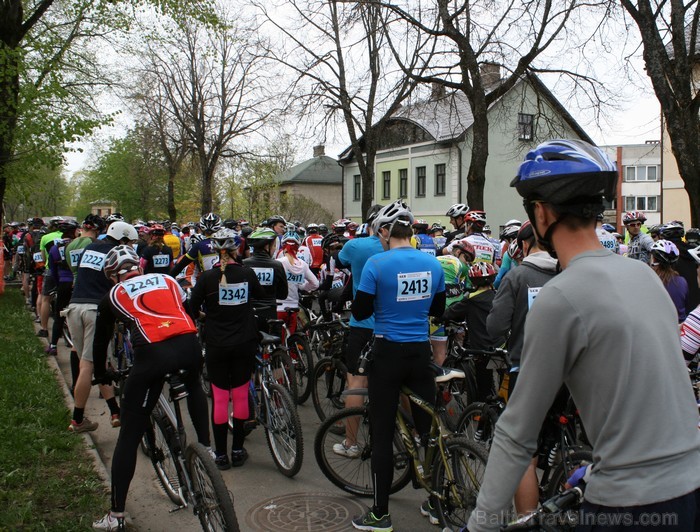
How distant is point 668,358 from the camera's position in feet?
5.71

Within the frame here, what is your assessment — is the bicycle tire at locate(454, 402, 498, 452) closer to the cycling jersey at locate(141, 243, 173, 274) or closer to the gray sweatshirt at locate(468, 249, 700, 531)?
the gray sweatshirt at locate(468, 249, 700, 531)

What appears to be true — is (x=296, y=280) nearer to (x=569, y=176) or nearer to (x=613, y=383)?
(x=569, y=176)

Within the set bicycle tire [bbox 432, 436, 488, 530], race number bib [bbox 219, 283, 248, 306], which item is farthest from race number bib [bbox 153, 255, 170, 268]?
bicycle tire [bbox 432, 436, 488, 530]

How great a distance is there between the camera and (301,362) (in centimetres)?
790

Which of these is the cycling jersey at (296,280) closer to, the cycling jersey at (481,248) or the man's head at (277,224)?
the cycling jersey at (481,248)

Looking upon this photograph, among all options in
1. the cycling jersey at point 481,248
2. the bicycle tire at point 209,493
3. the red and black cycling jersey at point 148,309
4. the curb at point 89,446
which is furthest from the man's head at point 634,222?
the bicycle tire at point 209,493

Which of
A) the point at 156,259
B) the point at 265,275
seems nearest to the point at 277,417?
the point at 265,275

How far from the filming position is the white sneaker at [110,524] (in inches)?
172

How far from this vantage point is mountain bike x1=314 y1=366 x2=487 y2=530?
13.2ft

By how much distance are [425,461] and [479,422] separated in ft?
2.43

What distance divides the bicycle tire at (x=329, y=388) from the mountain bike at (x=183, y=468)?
225 cm

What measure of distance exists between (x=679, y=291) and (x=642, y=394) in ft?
18.1

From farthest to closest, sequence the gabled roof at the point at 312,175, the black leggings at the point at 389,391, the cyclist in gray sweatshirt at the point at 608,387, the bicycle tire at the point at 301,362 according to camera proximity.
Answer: the gabled roof at the point at 312,175 → the bicycle tire at the point at 301,362 → the black leggings at the point at 389,391 → the cyclist in gray sweatshirt at the point at 608,387

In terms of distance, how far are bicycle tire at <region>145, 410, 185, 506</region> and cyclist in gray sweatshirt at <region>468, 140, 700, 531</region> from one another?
3.48m
